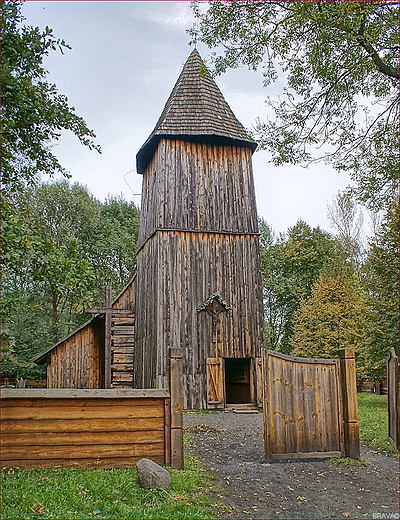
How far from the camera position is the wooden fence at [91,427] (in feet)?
24.4

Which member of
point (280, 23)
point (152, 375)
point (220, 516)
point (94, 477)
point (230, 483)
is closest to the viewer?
point (220, 516)

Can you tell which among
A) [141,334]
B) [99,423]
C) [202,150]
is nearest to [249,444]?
[99,423]

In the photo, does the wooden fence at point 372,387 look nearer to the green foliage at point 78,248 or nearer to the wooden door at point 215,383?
the wooden door at point 215,383

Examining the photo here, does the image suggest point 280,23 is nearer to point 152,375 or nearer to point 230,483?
point 230,483

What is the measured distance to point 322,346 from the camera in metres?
28.8

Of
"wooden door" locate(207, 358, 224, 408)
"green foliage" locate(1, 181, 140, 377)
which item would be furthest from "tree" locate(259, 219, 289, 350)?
"wooden door" locate(207, 358, 224, 408)

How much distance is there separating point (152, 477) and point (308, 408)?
11.5ft

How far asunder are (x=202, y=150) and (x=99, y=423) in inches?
541

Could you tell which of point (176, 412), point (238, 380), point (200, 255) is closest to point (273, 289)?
point (238, 380)

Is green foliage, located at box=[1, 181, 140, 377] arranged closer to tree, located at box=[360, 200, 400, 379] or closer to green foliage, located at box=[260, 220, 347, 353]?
green foliage, located at box=[260, 220, 347, 353]

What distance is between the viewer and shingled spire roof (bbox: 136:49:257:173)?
1947 centimetres

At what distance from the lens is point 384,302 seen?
17.5m

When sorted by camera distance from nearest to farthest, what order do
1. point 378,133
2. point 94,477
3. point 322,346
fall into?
1. point 94,477
2. point 378,133
3. point 322,346

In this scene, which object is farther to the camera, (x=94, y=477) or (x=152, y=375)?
(x=152, y=375)
